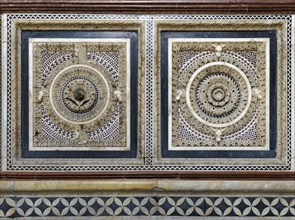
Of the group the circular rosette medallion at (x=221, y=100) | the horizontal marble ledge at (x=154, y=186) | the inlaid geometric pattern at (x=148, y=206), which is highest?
the circular rosette medallion at (x=221, y=100)

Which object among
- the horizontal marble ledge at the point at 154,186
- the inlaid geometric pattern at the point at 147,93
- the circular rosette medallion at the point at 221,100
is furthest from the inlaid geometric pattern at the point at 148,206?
the circular rosette medallion at the point at 221,100

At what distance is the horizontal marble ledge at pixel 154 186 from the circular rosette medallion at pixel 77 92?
41cm

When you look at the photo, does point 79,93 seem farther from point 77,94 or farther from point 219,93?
point 219,93

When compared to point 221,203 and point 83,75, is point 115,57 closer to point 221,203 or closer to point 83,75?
point 83,75

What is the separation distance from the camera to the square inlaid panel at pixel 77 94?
3.24 meters

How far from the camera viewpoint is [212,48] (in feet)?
10.7

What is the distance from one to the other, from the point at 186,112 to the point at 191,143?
208mm

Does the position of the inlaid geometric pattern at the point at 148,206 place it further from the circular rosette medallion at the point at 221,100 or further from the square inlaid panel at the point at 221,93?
the circular rosette medallion at the point at 221,100

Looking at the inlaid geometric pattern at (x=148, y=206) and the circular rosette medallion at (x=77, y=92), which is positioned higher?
the circular rosette medallion at (x=77, y=92)

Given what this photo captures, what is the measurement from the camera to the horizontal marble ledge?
3.18 m

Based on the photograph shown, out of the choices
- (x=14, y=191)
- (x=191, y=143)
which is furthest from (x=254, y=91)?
(x=14, y=191)

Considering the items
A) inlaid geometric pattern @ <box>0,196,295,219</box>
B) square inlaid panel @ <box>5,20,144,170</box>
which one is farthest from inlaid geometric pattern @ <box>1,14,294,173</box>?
inlaid geometric pattern @ <box>0,196,295,219</box>

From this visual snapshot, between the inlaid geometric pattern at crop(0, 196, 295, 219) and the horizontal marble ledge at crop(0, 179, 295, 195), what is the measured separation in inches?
2.2

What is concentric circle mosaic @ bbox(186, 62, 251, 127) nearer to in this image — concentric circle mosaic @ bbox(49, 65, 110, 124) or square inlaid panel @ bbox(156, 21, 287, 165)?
square inlaid panel @ bbox(156, 21, 287, 165)
